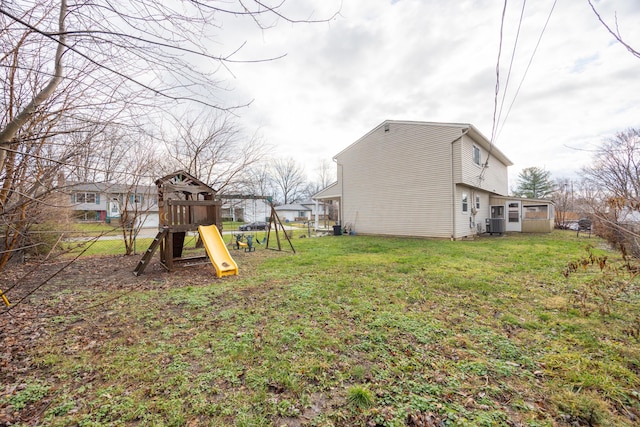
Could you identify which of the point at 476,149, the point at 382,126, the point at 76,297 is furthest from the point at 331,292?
the point at 476,149

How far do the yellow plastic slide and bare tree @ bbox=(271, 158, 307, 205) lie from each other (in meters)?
40.2

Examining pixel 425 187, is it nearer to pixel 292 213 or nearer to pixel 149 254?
pixel 149 254

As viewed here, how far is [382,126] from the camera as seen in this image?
14.6 m

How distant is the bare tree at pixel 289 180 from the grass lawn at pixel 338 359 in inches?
1721

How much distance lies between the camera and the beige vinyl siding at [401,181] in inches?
496

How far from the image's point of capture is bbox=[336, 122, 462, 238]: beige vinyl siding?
41.4 ft

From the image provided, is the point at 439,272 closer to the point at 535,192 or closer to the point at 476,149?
the point at 476,149

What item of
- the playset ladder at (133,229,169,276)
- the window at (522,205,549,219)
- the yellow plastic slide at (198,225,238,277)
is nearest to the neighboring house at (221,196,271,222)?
the yellow plastic slide at (198,225,238,277)

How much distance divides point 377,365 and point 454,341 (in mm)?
1091

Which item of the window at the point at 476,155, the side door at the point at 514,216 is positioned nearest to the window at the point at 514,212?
the side door at the point at 514,216

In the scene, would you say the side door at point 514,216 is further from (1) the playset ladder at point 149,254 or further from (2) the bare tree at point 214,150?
(1) the playset ladder at point 149,254

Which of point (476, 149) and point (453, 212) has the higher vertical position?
point (476, 149)

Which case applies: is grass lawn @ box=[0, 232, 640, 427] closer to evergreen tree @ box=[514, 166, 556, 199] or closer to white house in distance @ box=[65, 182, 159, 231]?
white house in distance @ box=[65, 182, 159, 231]

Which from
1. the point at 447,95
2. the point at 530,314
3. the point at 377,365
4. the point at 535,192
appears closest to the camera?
the point at 377,365
